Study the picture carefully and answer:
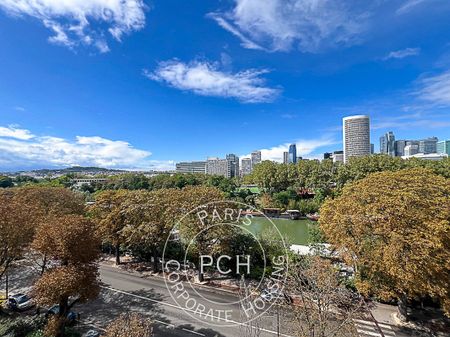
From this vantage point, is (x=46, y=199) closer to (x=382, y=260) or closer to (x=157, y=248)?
(x=157, y=248)

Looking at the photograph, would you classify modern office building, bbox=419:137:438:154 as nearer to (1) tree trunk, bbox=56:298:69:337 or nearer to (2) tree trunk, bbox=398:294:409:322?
(2) tree trunk, bbox=398:294:409:322

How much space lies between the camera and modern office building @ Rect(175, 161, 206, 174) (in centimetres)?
14862

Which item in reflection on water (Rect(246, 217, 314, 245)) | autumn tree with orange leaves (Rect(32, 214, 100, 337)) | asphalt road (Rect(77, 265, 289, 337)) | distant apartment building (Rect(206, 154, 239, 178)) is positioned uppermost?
distant apartment building (Rect(206, 154, 239, 178))

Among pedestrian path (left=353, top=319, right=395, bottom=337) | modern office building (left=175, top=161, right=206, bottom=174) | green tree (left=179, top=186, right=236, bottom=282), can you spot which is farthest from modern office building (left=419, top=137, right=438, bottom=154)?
green tree (left=179, top=186, right=236, bottom=282)

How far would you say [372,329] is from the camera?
32.3 ft

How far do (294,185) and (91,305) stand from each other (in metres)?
43.2

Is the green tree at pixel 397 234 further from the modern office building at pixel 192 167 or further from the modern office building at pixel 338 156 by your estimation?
the modern office building at pixel 192 167

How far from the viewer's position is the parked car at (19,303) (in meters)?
11.8

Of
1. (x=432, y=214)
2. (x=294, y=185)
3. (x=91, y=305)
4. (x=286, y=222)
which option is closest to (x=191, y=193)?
(x=91, y=305)

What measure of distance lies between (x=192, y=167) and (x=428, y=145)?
132 meters

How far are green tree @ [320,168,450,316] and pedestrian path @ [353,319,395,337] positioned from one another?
110 centimetres

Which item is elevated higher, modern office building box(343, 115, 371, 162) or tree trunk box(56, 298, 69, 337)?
modern office building box(343, 115, 371, 162)

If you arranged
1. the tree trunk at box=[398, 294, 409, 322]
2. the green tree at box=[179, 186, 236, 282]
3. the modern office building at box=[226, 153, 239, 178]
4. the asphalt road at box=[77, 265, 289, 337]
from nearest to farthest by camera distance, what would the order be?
the asphalt road at box=[77, 265, 289, 337], the tree trunk at box=[398, 294, 409, 322], the green tree at box=[179, 186, 236, 282], the modern office building at box=[226, 153, 239, 178]

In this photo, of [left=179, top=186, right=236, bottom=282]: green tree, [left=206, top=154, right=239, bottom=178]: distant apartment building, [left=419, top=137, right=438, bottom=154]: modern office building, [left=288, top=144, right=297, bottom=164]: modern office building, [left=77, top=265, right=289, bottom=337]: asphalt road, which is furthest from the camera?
[left=288, top=144, right=297, bottom=164]: modern office building
